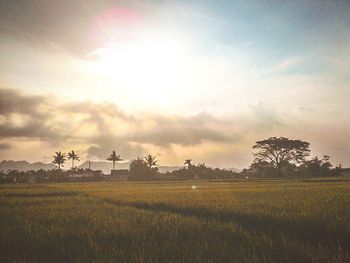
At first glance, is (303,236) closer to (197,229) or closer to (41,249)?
(197,229)

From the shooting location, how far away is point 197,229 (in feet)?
30.5

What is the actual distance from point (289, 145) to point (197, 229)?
78.5 metres

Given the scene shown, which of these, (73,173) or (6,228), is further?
(73,173)

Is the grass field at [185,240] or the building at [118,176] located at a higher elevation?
the building at [118,176]

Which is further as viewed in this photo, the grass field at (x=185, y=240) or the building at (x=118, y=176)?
the building at (x=118, y=176)

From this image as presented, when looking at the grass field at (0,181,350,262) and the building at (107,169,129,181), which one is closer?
the grass field at (0,181,350,262)

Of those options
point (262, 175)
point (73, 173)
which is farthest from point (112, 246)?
point (73, 173)

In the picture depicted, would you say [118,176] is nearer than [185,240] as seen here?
No

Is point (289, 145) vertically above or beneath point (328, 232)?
above

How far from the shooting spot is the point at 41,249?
8.04 meters

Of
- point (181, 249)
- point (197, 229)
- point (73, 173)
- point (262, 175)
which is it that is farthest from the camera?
point (73, 173)

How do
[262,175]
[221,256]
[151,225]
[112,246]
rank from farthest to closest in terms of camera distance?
1. [262,175]
2. [151,225]
3. [112,246]
4. [221,256]

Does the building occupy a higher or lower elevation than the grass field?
higher

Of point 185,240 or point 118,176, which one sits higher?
point 118,176
